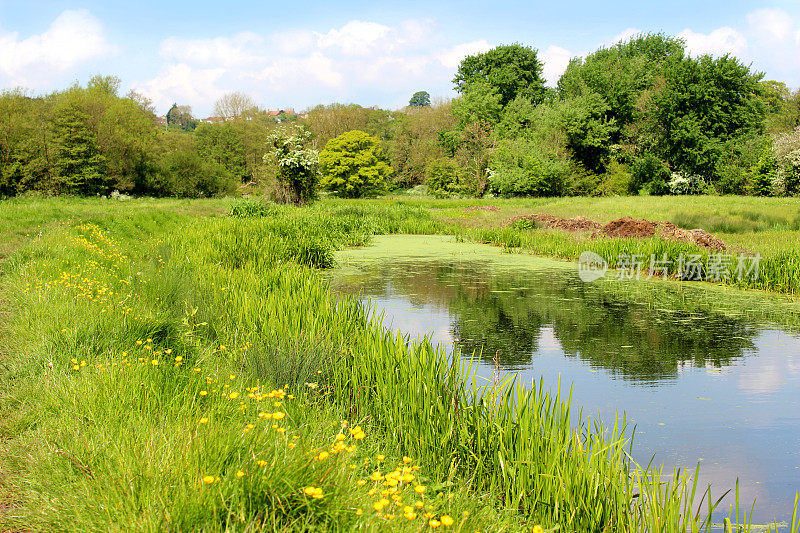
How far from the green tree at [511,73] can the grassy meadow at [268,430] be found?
149 ft

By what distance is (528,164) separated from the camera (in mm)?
39125

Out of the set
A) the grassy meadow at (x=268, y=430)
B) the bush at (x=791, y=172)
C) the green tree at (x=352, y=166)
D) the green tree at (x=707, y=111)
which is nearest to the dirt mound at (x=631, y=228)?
the grassy meadow at (x=268, y=430)

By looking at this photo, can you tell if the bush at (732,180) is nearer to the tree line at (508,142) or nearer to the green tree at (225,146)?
the tree line at (508,142)

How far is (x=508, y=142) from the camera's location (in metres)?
40.6

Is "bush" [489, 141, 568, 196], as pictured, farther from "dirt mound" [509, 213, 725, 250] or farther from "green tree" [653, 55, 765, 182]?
"dirt mound" [509, 213, 725, 250]

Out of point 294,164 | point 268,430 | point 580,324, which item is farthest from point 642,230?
point 294,164

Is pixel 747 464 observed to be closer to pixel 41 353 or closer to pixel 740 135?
pixel 41 353

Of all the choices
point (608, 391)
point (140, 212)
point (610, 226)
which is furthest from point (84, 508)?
point (140, 212)

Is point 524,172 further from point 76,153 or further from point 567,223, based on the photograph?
point 76,153

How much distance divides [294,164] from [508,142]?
19.5 m

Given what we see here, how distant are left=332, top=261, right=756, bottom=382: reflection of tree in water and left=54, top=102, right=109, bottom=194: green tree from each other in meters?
26.4

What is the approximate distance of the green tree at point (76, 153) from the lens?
30.9 meters

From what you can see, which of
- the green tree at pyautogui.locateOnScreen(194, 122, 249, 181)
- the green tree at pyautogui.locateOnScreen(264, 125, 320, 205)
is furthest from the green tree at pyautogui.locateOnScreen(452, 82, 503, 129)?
the green tree at pyautogui.locateOnScreen(264, 125, 320, 205)

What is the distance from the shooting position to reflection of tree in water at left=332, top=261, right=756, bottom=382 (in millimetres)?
6242
